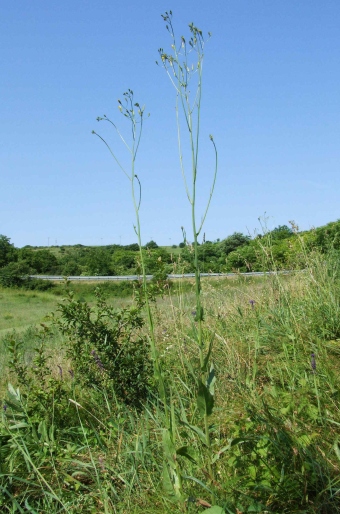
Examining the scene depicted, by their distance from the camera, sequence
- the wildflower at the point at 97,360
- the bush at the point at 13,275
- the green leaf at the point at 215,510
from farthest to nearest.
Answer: the bush at the point at 13,275
the wildflower at the point at 97,360
the green leaf at the point at 215,510

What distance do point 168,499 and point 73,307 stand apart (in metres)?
2.44

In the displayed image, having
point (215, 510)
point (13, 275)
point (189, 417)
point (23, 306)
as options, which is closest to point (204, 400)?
point (215, 510)

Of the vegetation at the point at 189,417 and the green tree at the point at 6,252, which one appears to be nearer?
the vegetation at the point at 189,417

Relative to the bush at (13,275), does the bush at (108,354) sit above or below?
below

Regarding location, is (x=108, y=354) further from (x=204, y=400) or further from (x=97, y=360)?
(x=204, y=400)

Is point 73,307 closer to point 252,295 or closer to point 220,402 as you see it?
point 220,402

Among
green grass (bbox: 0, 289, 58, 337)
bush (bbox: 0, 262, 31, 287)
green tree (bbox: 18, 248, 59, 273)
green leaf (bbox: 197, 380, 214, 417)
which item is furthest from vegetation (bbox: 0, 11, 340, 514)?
green tree (bbox: 18, 248, 59, 273)

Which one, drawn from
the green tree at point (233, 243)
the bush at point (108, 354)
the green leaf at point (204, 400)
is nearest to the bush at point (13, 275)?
the green tree at point (233, 243)

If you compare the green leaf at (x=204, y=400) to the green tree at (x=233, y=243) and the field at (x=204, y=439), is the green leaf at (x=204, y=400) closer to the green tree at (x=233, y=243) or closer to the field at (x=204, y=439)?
the field at (x=204, y=439)

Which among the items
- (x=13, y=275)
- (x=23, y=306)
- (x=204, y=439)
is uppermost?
(x=13, y=275)

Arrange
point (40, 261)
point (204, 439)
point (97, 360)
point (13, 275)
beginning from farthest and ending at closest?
point (40, 261), point (13, 275), point (97, 360), point (204, 439)

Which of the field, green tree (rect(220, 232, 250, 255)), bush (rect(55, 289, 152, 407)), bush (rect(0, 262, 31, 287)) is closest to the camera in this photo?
the field

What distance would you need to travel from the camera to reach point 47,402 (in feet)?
12.3

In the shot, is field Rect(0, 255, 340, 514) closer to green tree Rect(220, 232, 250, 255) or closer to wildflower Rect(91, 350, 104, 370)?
wildflower Rect(91, 350, 104, 370)
